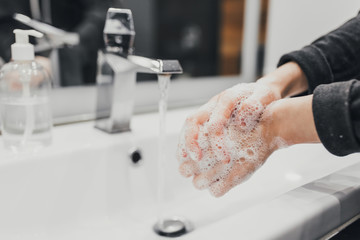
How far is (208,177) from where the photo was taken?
413mm

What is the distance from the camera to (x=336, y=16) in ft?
2.81

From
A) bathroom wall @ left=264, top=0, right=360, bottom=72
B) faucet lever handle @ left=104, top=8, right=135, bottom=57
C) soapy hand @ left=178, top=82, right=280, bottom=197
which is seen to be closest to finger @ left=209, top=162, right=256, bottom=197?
soapy hand @ left=178, top=82, right=280, bottom=197

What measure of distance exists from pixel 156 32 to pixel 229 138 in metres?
0.45

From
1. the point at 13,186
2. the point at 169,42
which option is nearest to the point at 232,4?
the point at 169,42

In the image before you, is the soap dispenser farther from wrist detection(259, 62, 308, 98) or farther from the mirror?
wrist detection(259, 62, 308, 98)

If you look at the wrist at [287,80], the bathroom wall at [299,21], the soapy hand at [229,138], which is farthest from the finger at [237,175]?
the bathroom wall at [299,21]

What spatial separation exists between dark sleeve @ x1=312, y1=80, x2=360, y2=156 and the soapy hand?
0.07m

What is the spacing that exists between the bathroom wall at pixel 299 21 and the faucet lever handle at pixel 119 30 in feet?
1.92

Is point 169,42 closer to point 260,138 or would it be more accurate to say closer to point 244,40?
point 244,40

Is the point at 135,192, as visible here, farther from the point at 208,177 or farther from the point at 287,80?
the point at 287,80

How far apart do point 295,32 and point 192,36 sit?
304mm

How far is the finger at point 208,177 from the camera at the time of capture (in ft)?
1.33

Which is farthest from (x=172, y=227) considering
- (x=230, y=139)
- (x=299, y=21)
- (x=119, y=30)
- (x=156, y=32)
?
(x=299, y=21)

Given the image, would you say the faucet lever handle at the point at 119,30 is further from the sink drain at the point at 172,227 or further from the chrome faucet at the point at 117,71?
the sink drain at the point at 172,227
